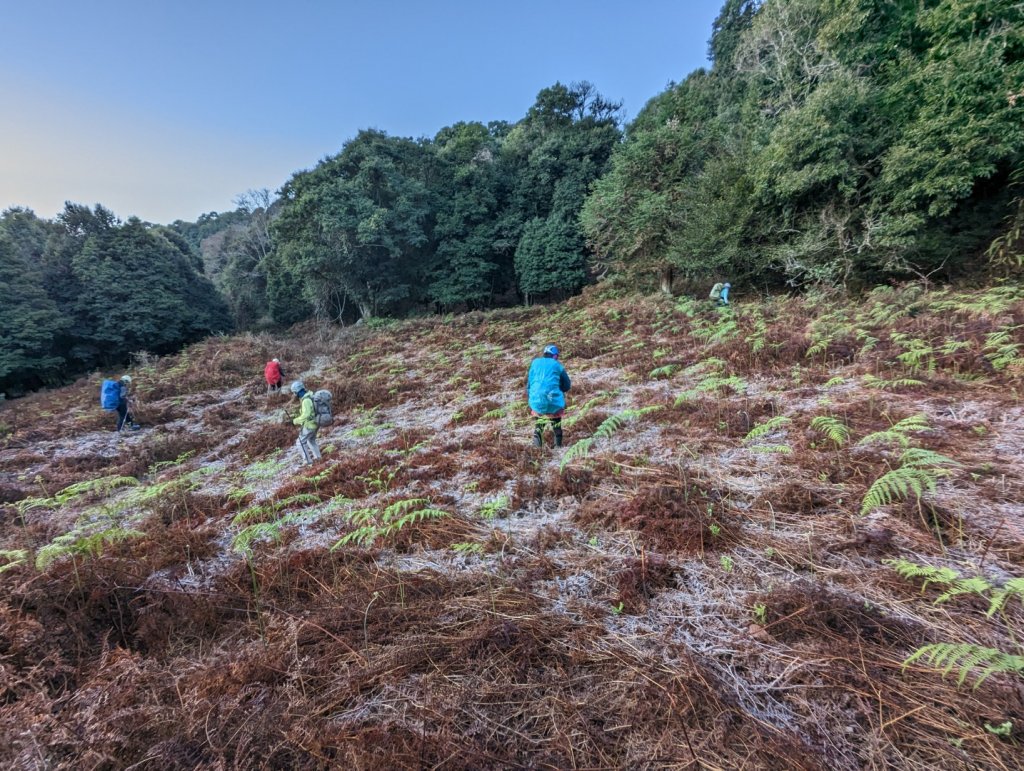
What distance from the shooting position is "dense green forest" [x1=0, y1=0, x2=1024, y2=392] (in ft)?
35.3

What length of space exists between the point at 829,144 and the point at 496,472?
1510cm

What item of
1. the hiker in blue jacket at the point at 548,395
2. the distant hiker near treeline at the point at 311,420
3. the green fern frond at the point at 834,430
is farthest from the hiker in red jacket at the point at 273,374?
the green fern frond at the point at 834,430

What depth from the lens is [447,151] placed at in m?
30.1

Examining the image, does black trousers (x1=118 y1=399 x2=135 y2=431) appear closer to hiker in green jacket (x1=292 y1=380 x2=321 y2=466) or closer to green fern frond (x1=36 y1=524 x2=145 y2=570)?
hiker in green jacket (x1=292 y1=380 x2=321 y2=466)

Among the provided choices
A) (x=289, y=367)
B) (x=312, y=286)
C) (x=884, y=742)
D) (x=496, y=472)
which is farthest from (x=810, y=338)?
(x=312, y=286)

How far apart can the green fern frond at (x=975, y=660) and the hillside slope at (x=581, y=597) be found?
0.10ft

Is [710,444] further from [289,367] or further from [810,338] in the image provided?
[289,367]

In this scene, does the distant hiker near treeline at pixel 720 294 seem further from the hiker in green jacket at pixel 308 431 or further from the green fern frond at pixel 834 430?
the hiker in green jacket at pixel 308 431

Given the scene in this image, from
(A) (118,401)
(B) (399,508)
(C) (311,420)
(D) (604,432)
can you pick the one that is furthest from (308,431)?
(A) (118,401)

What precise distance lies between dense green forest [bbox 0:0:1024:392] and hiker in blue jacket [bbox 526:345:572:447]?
12.7m

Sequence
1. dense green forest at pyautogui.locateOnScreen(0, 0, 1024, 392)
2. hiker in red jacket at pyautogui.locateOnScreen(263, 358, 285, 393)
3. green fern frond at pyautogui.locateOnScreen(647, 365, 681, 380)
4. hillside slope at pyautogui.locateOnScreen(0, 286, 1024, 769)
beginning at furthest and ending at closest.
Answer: hiker in red jacket at pyautogui.locateOnScreen(263, 358, 285, 393) < dense green forest at pyautogui.locateOnScreen(0, 0, 1024, 392) < green fern frond at pyautogui.locateOnScreen(647, 365, 681, 380) < hillside slope at pyautogui.locateOnScreen(0, 286, 1024, 769)

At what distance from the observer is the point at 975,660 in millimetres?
1688

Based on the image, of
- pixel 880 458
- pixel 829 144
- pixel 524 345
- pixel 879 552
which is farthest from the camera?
pixel 524 345

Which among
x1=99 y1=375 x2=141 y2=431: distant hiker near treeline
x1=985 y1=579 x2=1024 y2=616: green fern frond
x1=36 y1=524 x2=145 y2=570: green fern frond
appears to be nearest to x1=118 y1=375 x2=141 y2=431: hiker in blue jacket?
x1=99 y1=375 x2=141 y2=431: distant hiker near treeline
